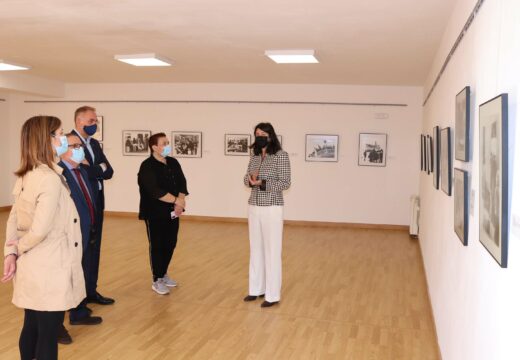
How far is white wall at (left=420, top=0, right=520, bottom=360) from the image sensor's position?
1.93 m

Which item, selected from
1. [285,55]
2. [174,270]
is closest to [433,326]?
[174,270]

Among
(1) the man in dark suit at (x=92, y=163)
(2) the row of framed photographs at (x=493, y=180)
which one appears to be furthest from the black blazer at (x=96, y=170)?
(2) the row of framed photographs at (x=493, y=180)

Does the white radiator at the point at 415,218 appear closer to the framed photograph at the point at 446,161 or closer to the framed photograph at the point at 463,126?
the framed photograph at the point at 446,161

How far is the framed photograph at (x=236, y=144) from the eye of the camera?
38.8 ft

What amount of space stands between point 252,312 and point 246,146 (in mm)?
6837

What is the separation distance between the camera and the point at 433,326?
4996mm

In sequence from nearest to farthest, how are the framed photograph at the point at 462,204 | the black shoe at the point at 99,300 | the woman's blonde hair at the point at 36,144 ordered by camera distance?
the framed photograph at the point at 462,204 < the woman's blonde hair at the point at 36,144 < the black shoe at the point at 99,300

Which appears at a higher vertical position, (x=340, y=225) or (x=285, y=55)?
(x=285, y=55)

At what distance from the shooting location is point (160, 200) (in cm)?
569

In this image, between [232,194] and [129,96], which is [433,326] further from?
[129,96]

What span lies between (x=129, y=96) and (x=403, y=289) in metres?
8.15

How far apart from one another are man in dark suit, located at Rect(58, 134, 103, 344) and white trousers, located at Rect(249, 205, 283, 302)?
5.25 ft

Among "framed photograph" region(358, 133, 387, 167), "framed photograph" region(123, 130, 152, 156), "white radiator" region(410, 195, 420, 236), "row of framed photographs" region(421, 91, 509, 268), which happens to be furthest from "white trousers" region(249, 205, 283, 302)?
"framed photograph" region(123, 130, 152, 156)

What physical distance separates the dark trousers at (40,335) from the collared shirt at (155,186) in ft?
7.86
